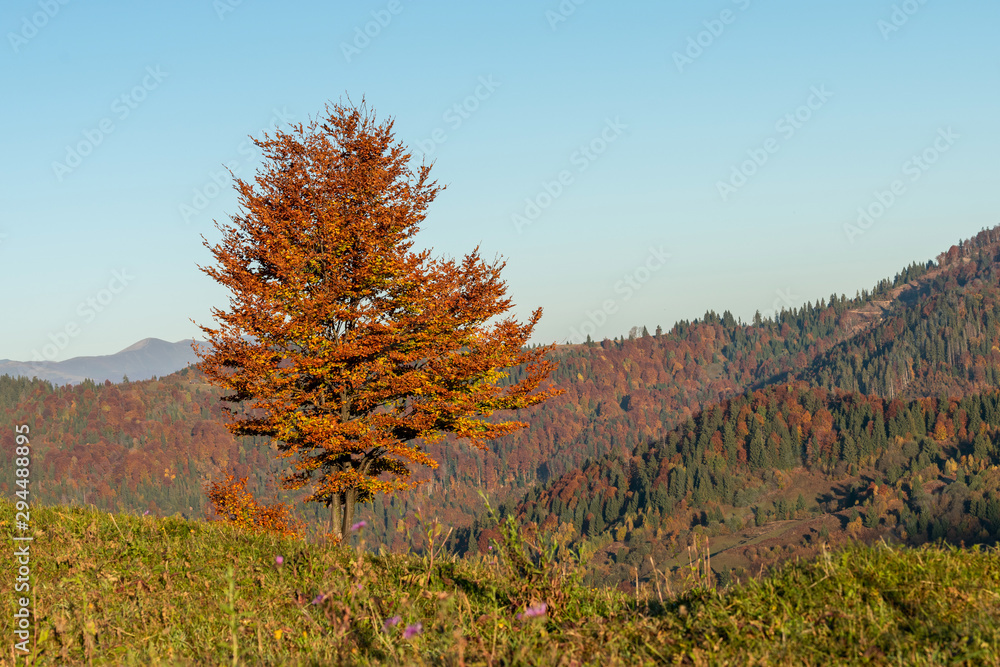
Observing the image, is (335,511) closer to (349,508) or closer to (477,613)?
(349,508)

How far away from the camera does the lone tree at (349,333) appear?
17141 millimetres

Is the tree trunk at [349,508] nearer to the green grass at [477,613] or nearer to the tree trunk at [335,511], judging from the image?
the tree trunk at [335,511]

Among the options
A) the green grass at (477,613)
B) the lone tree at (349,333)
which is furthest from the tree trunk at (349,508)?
the green grass at (477,613)

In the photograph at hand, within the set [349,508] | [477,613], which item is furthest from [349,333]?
[477,613]

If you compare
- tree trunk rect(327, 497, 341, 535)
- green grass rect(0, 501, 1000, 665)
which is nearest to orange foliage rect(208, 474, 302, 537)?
tree trunk rect(327, 497, 341, 535)

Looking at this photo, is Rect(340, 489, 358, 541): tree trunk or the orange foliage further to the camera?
Rect(340, 489, 358, 541): tree trunk

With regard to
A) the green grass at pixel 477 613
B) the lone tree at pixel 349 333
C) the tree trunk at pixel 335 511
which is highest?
the lone tree at pixel 349 333

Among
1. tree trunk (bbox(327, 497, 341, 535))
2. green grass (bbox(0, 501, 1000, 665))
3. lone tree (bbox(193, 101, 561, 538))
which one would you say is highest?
lone tree (bbox(193, 101, 561, 538))

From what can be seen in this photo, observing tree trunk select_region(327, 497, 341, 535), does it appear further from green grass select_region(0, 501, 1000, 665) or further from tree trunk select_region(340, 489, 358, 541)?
green grass select_region(0, 501, 1000, 665)

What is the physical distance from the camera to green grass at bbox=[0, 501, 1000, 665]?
173 inches

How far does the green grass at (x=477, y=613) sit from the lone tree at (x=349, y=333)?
9.61m

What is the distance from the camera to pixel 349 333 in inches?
692

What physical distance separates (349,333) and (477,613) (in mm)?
12575

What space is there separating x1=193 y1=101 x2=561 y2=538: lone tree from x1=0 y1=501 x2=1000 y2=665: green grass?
961cm
